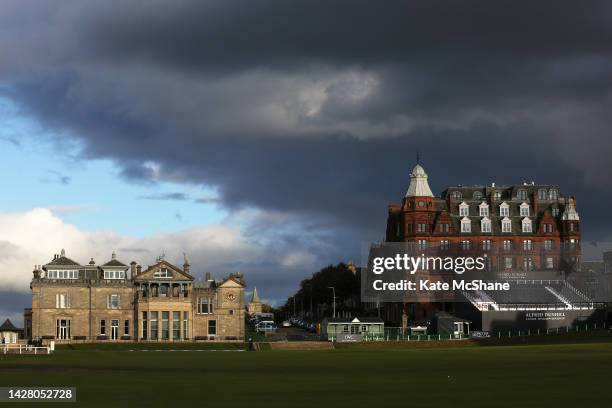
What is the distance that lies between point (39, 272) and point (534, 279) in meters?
86.0

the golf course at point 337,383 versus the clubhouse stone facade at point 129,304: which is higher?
the clubhouse stone facade at point 129,304

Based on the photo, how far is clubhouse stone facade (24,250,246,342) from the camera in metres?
155

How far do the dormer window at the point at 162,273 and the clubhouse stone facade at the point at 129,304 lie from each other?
157mm

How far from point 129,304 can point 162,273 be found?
276 inches

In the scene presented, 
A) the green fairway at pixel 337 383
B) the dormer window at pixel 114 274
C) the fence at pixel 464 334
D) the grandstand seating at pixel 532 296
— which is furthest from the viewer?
the grandstand seating at pixel 532 296

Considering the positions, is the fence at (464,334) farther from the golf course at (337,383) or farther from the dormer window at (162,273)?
the golf course at (337,383)

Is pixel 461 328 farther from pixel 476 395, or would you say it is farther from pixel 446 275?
pixel 476 395

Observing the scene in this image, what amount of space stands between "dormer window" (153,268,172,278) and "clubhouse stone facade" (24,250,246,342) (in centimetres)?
16

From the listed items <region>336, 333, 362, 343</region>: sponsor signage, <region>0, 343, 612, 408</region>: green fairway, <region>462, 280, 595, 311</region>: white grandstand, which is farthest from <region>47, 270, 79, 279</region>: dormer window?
<region>0, 343, 612, 408</region>: green fairway

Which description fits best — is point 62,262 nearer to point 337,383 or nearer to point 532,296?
point 532,296

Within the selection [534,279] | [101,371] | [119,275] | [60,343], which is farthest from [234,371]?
[534,279]

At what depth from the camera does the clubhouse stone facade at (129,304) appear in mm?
155250

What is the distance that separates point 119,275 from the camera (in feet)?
528


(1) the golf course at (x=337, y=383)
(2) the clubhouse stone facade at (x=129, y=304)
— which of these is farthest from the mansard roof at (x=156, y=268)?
(1) the golf course at (x=337, y=383)
